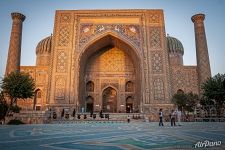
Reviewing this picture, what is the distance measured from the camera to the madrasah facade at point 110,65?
16.5m

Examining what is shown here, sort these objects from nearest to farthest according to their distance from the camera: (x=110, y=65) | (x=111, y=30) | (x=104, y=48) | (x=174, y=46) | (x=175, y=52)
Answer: (x=111, y=30) < (x=110, y=65) < (x=104, y=48) < (x=175, y=52) < (x=174, y=46)

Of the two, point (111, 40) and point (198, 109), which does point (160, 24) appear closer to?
point (111, 40)

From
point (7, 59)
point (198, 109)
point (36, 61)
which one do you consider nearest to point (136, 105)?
point (198, 109)

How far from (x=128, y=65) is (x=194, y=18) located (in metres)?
6.37

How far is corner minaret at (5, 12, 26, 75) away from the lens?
57.0 ft

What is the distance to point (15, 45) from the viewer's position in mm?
17688

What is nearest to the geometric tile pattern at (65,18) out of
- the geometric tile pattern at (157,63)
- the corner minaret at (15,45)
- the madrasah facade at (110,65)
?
the madrasah facade at (110,65)

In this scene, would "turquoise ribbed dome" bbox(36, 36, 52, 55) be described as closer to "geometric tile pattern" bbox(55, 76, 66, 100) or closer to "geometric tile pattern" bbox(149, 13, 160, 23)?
"geometric tile pattern" bbox(55, 76, 66, 100)

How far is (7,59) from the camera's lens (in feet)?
57.7

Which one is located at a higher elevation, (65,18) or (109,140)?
(65,18)

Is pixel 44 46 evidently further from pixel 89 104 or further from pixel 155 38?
pixel 155 38

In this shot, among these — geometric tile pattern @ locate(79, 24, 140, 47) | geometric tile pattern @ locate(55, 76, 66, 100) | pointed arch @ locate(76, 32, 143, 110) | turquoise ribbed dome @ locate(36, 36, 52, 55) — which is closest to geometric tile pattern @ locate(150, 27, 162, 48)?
geometric tile pattern @ locate(79, 24, 140, 47)

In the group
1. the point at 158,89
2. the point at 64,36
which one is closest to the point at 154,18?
the point at 158,89

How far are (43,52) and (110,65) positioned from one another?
317 inches
